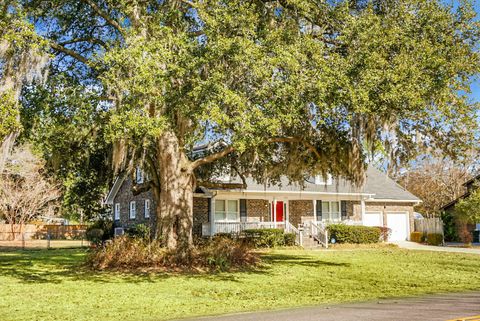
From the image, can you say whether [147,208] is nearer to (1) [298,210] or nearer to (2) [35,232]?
(1) [298,210]

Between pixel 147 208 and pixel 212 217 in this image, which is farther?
pixel 147 208

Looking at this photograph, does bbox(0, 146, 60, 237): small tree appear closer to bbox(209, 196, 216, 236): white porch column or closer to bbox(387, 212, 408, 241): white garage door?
bbox(209, 196, 216, 236): white porch column

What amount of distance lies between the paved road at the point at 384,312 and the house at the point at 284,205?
16060mm

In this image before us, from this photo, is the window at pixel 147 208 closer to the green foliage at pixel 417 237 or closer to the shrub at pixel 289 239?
the shrub at pixel 289 239

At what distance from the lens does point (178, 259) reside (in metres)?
16.0

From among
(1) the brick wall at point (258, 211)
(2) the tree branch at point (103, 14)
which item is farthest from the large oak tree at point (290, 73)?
(1) the brick wall at point (258, 211)

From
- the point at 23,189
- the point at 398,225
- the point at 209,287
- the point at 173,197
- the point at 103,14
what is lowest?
the point at 209,287

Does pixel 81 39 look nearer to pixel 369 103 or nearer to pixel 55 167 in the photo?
pixel 55 167

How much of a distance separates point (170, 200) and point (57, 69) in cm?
572

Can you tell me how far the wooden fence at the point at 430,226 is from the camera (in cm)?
3016

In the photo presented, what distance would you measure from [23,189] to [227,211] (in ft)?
58.3

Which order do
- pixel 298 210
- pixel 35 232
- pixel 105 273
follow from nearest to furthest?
pixel 105 273 → pixel 298 210 → pixel 35 232

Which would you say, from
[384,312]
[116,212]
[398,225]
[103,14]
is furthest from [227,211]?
[384,312]

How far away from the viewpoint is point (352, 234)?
28266 millimetres
